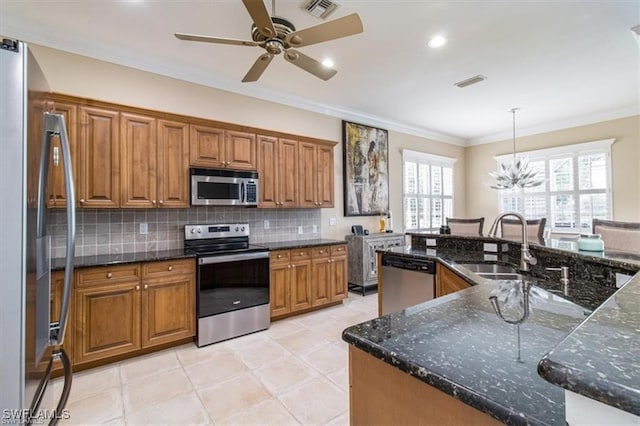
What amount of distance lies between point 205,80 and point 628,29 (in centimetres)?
432

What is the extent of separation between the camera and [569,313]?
3.95 feet

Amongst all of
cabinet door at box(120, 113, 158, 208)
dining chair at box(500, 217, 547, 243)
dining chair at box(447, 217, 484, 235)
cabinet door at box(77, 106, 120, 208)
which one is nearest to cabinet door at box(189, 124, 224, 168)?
cabinet door at box(120, 113, 158, 208)

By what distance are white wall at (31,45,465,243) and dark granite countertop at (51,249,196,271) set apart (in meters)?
1.56

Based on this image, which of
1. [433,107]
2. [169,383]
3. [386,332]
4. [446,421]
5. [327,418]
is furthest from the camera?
[433,107]

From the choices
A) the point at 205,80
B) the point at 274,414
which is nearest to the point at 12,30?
the point at 205,80

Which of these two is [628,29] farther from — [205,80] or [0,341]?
[0,341]

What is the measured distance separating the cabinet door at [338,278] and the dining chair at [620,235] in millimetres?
2684

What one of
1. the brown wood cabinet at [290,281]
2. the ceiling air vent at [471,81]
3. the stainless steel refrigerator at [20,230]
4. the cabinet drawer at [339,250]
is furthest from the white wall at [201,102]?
the stainless steel refrigerator at [20,230]

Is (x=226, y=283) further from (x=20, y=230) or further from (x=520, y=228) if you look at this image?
(x=520, y=228)

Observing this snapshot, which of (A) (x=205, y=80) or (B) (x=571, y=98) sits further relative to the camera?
(B) (x=571, y=98)

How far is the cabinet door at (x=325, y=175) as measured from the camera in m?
4.34

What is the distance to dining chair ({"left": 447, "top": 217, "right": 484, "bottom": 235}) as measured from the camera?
13.3ft

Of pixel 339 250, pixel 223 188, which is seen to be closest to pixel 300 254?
pixel 339 250

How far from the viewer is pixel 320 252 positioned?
402 cm
